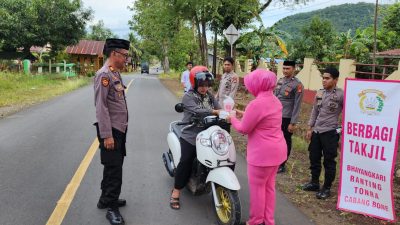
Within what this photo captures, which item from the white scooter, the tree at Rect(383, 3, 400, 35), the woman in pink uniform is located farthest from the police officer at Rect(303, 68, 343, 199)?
the tree at Rect(383, 3, 400, 35)

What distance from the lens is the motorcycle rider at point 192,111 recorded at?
14.8 feet

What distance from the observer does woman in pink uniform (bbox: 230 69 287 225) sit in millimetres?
3822

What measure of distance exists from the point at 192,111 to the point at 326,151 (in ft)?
6.32

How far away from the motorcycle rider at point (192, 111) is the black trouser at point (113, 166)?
70 centimetres

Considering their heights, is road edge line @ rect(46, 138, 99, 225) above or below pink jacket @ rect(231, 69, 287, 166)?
below

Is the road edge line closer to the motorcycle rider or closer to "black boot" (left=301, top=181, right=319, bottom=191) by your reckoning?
the motorcycle rider

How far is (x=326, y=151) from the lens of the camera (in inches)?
205

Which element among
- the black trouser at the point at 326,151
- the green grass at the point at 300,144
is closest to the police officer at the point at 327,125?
the black trouser at the point at 326,151

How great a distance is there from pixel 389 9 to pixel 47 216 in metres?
30.5

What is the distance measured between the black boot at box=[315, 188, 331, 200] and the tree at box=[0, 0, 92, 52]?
30.1 meters

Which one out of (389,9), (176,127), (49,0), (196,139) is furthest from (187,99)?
(49,0)

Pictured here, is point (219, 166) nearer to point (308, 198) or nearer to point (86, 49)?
point (308, 198)

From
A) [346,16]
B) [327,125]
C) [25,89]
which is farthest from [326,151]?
[346,16]

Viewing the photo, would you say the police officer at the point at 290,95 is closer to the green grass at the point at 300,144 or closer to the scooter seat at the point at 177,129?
the scooter seat at the point at 177,129
